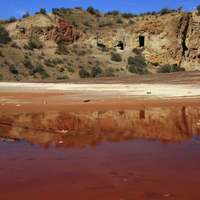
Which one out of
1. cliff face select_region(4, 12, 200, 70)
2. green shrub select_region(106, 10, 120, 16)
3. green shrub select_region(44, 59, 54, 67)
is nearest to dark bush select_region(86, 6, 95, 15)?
green shrub select_region(106, 10, 120, 16)

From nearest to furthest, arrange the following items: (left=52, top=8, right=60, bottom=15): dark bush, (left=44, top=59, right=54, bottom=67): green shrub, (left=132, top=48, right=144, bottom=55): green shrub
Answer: (left=44, top=59, right=54, bottom=67): green shrub < (left=132, top=48, right=144, bottom=55): green shrub < (left=52, top=8, right=60, bottom=15): dark bush

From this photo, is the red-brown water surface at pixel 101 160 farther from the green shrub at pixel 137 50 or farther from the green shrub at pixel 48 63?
the green shrub at pixel 137 50

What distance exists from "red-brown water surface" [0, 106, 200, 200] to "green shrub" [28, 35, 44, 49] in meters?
45.8

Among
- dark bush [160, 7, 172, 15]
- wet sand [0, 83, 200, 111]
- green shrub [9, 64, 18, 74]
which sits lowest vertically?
wet sand [0, 83, 200, 111]

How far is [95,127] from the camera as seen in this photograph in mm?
4656

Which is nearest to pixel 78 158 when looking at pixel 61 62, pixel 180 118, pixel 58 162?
pixel 58 162

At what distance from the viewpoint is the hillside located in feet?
144

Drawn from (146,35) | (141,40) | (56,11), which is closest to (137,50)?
(141,40)

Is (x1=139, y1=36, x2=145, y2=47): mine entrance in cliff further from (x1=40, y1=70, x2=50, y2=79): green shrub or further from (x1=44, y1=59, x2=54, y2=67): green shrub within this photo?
(x1=40, y1=70, x2=50, y2=79): green shrub

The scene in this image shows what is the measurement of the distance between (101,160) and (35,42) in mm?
48963

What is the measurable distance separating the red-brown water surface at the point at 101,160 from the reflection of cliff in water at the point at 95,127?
0.04 ft

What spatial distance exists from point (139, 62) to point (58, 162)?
4740 centimetres

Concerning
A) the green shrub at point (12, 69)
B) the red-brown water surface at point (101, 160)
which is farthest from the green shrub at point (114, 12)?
the red-brown water surface at point (101, 160)

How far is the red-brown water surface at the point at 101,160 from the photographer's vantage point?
2.04 metres
